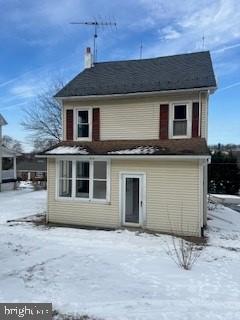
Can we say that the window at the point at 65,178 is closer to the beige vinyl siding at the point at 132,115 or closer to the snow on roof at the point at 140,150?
the beige vinyl siding at the point at 132,115

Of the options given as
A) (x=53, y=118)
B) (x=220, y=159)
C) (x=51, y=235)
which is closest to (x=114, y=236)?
(x=51, y=235)

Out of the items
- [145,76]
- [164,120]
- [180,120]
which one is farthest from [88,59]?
[180,120]

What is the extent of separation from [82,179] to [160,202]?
342cm

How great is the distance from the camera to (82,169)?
→ 578 inches

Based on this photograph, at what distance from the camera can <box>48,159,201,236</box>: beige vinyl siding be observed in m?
12.6

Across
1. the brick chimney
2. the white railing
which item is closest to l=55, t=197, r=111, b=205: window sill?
the brick chimney

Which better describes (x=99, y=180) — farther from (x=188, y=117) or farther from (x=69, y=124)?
(x=188, y=117)

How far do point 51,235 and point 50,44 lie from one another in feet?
34.3

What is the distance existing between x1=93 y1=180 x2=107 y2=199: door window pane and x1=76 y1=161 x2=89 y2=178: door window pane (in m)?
0.61

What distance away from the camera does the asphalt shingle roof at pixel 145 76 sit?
1386 cm

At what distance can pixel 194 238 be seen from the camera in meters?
12.3

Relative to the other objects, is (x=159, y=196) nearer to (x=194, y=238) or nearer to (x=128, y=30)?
(x=194, y=238)

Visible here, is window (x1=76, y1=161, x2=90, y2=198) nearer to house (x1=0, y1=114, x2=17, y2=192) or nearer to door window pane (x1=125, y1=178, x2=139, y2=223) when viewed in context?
door window pane (x1=125, y1=178, x2=139, y2=223)

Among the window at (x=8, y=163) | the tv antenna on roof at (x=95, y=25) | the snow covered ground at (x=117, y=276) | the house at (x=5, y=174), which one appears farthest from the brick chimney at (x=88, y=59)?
the window at (x=8, y=163)
